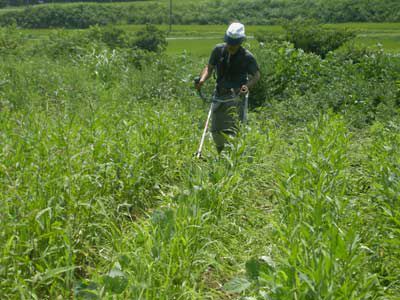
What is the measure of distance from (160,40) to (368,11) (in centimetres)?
2673

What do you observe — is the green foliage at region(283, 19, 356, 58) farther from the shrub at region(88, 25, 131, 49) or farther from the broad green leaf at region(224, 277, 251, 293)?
the broad green leaf at region(224, 277, 251, 293)

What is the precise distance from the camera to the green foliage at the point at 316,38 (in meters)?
13.2

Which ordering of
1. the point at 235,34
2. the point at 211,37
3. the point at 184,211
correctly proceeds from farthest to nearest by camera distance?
the point at 211,37 < the point at 235,34 < the point at 184,211

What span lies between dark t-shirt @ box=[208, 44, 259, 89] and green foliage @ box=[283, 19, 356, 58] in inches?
312

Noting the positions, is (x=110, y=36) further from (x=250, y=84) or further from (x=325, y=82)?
(x=250, y=84)

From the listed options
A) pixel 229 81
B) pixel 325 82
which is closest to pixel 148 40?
pixel 325 82

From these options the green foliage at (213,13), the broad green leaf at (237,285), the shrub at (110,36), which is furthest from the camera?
the green foliage at (213,13)

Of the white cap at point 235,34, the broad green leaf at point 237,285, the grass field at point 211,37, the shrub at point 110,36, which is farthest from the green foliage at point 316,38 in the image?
the broad green leaf at point 237,285

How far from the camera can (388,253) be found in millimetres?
3332

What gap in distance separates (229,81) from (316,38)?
8.12 m

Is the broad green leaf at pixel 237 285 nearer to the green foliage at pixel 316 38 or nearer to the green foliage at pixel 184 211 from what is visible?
the green foliage at pixel 184 211

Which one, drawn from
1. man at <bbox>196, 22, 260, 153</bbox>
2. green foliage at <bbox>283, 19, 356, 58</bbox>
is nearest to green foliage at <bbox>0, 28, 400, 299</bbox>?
man at <bbox>196, 22, 260, 153</bbox>

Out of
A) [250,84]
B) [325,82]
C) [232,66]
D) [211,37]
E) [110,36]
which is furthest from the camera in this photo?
[211,37]

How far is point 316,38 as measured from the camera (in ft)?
43.1
